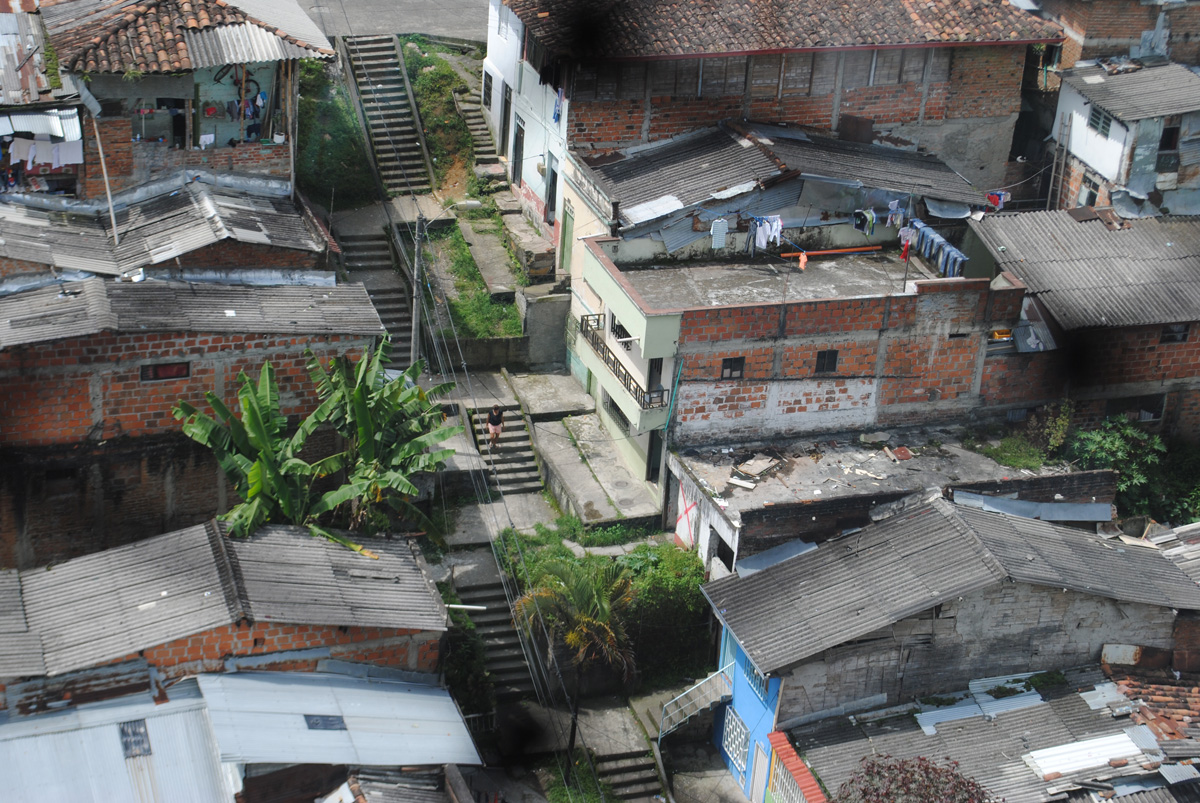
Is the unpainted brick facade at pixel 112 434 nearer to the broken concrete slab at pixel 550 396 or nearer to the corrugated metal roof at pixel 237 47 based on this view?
the corrugated metal roof at pixel 237 47

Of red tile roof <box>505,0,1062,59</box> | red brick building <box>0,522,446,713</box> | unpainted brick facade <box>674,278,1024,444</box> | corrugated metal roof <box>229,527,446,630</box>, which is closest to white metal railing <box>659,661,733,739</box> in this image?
→ unpainted brick facade <box>674,278,1024,444</box>

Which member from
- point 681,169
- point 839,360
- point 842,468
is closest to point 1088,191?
point 839,360

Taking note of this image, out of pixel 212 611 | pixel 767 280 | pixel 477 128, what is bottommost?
pixel 212 611

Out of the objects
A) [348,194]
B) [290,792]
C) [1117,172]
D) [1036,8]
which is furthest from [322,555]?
[1036,8]

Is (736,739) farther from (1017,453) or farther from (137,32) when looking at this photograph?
(137,32)

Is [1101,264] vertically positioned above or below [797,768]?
above

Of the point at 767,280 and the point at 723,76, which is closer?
the point at 767,280

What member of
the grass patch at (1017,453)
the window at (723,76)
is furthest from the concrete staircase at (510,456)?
the grass patch at (1017,453)
